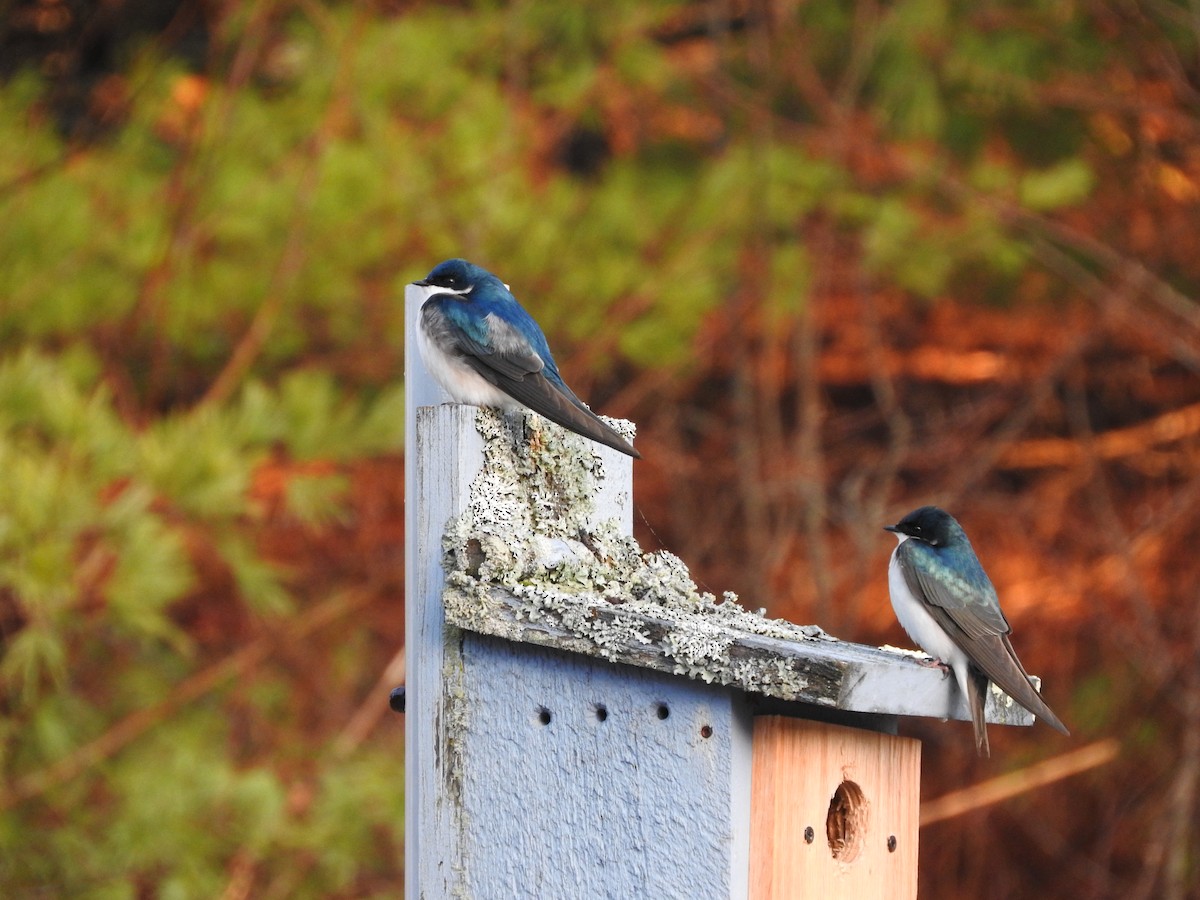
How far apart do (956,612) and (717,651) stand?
0.60 metres

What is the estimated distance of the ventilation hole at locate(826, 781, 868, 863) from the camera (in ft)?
5.72

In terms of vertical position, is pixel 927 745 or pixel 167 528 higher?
pixel 167 528

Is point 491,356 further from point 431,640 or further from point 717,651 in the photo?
point 717,651

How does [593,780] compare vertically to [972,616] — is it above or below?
below

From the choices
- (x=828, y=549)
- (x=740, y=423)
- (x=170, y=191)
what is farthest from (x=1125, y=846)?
(x=170, y=191)

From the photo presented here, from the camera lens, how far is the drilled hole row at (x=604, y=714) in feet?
5.20

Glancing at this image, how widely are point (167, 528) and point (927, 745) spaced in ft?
9.73

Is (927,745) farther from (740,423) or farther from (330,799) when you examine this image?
(330,799)

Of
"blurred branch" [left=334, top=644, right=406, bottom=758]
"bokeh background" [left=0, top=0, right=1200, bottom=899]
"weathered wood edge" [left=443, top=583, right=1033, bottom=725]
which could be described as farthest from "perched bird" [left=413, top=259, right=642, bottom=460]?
"blurred branch" [left=334, top=644, right=406, bottom=758]

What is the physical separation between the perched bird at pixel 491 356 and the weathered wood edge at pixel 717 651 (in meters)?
0.22

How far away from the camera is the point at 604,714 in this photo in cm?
168

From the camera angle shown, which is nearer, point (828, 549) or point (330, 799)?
point (330, 799)

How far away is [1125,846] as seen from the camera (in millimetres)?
4992

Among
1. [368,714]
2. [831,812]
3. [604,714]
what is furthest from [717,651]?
[368,714]
